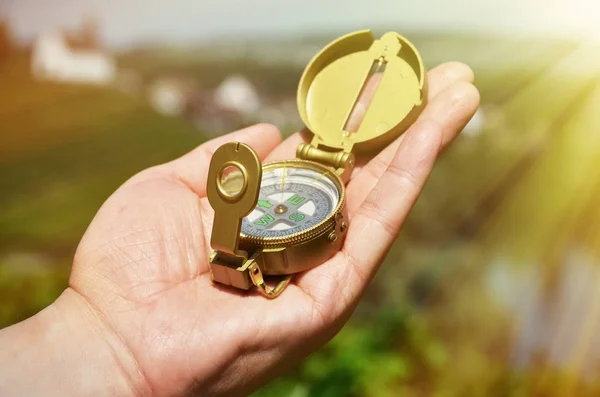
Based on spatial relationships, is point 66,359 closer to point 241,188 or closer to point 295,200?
point 241,188

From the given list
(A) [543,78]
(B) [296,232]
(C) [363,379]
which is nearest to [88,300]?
(B) [296,232]

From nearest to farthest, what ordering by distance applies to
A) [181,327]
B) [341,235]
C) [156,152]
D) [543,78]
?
[181,327] → [341,235] → [543,78] → [156,152]

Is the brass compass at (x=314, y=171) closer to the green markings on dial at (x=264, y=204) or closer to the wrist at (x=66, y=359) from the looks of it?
the green markings on dial at (x=264, y=204)

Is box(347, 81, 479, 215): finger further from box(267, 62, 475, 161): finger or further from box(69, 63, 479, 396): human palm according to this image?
box(267, 62, 475, 161): finger

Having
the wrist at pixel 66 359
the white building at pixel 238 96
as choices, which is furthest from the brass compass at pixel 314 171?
the white building at pixel 238 96

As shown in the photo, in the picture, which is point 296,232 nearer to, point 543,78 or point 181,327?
point 181,327

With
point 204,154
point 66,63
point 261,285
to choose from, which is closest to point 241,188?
point 261,285
